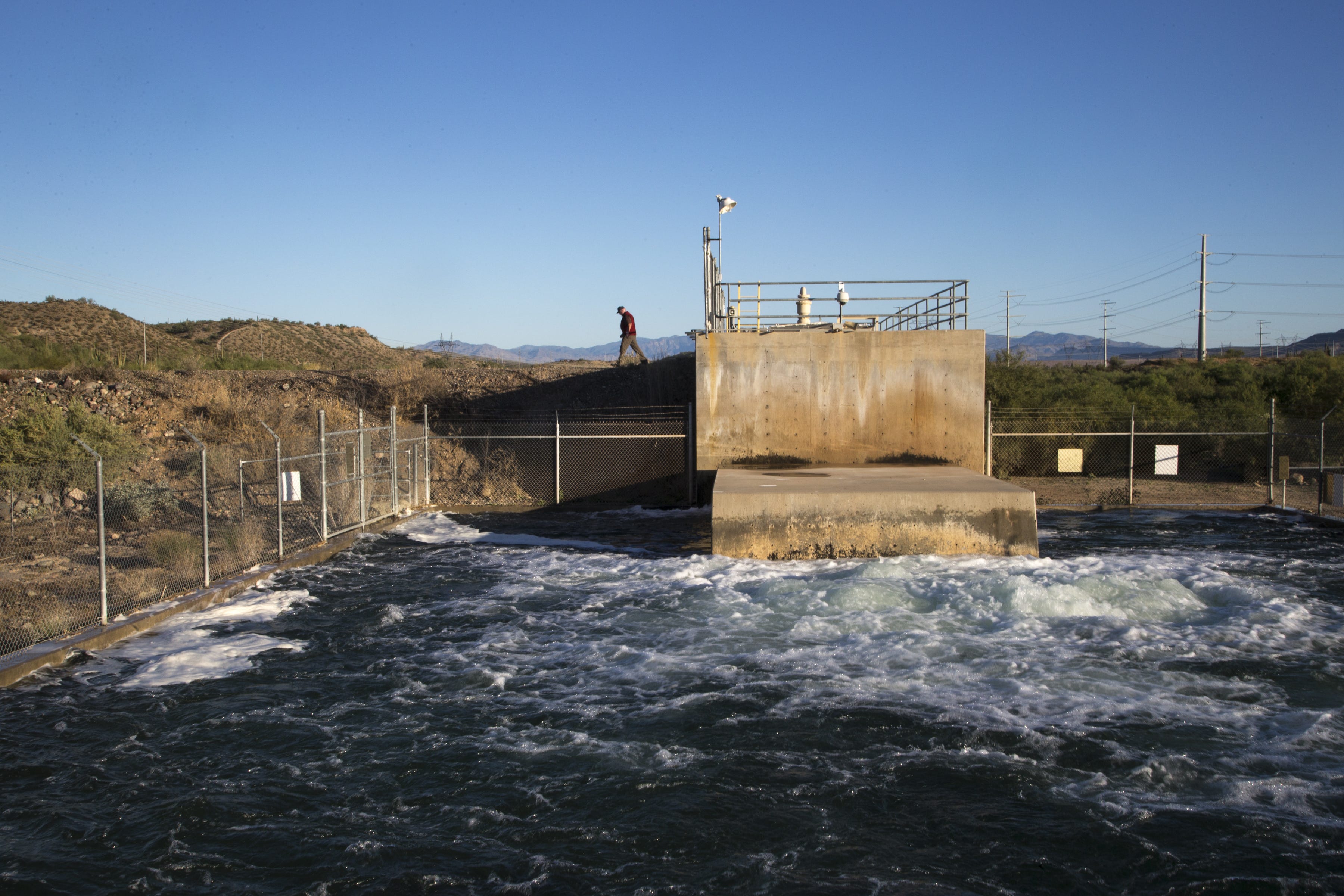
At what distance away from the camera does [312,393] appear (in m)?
31.3

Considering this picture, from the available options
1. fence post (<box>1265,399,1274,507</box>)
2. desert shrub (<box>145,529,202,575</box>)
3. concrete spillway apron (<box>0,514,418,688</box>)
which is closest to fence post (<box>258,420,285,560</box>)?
concrete spillway apron (<box>0,514,418,688</box>)

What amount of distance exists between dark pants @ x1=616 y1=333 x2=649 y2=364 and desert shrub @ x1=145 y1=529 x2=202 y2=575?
16043mm

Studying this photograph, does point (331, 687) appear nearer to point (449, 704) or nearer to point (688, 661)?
point (449, 704)

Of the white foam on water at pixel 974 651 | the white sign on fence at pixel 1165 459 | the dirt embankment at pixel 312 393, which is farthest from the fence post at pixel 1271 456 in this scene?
the dirt embankment at pixel 312 393

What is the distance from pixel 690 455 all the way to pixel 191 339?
158 feet

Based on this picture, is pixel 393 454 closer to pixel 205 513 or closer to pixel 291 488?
pixel 291 488

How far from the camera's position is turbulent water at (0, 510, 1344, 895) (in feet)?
19.9

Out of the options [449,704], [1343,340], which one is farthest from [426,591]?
[1343,340]

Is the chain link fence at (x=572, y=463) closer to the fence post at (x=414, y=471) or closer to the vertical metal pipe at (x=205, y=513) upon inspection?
the fence post at (x=414, y=471)

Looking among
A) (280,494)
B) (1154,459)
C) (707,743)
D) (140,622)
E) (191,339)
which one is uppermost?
(191,339)

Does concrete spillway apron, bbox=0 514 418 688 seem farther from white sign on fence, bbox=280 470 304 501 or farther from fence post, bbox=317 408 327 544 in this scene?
white sign on fence, bbox=280 470 304 501

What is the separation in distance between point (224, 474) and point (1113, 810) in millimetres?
21092

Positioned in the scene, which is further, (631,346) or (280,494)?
(631,346)

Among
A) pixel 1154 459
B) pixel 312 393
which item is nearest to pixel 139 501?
pixel 312 393
